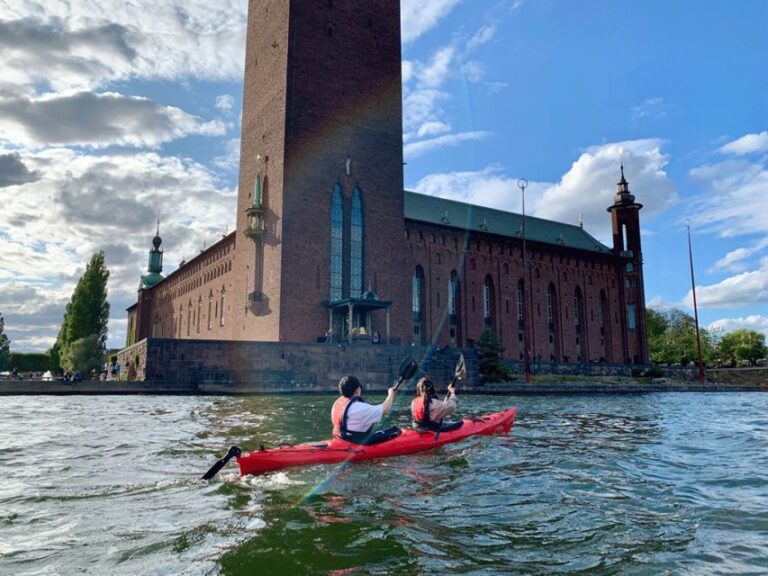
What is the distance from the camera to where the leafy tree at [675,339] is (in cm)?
8025

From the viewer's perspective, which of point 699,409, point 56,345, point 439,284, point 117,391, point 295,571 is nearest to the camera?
point 295,571

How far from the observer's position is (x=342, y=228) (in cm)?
4316

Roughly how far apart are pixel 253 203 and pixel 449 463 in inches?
1397

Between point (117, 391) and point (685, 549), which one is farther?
point (117, 391)

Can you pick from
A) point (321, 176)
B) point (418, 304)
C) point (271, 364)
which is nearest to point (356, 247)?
point (321, 176)

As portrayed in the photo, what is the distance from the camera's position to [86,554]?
5574 millimetres

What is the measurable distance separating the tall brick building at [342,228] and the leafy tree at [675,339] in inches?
1059

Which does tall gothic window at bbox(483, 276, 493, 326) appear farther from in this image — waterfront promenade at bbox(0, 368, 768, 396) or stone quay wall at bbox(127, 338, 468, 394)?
stone quay wall at bbox(127, 338, 468, 394)

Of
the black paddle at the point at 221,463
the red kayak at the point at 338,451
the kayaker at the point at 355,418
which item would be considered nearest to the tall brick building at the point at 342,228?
the red kayak at the point at 338,451

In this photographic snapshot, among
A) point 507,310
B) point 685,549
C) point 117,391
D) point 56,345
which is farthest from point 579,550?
point 56,345

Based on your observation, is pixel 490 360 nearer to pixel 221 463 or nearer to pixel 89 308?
pixel 221 463

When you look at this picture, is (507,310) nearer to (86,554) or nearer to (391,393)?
(391,393)

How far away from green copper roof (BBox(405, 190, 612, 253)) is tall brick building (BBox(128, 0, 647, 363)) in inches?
12.7

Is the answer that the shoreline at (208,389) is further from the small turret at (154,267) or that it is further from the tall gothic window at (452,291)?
the small turret at (154,267)
